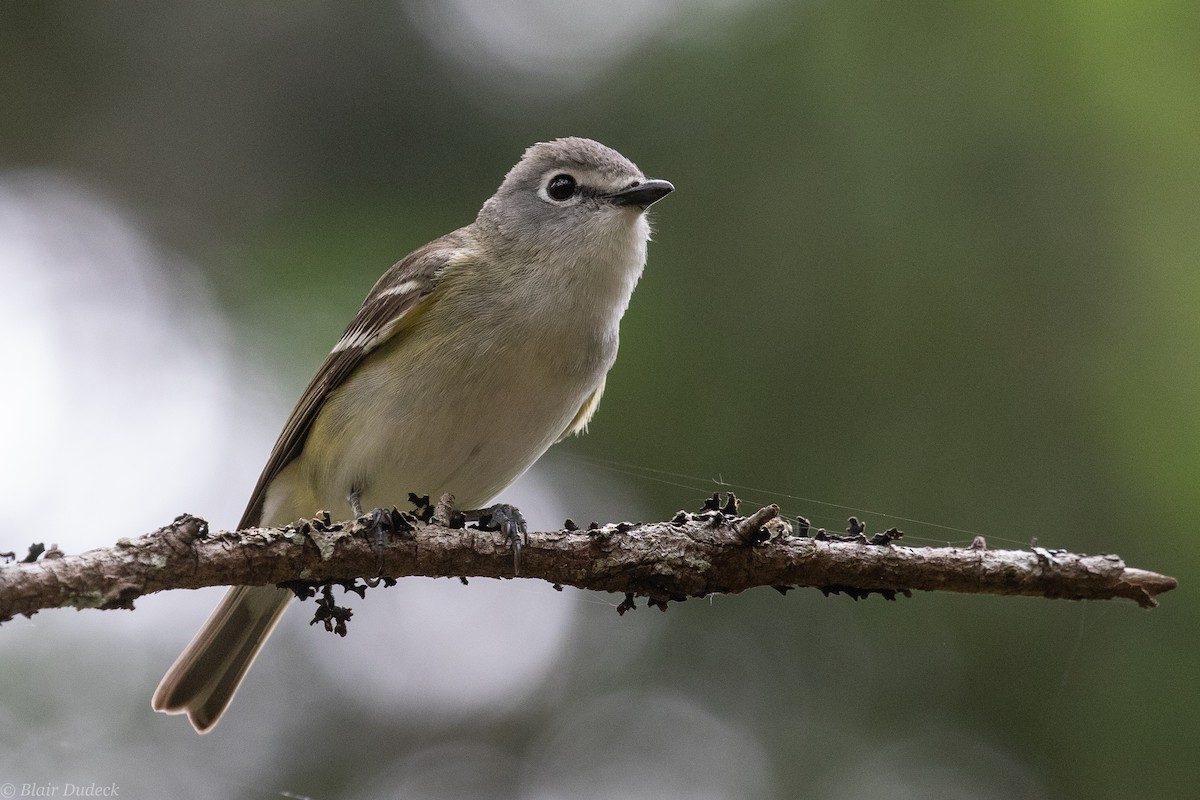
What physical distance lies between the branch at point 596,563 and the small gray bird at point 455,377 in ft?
3.47

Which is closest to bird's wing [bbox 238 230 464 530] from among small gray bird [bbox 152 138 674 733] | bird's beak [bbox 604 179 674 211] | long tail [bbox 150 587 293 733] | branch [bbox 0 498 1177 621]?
small gray bird [bbox 152 138 674 733]

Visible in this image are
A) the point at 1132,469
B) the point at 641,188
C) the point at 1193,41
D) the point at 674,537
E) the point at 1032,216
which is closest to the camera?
the point at 674,537

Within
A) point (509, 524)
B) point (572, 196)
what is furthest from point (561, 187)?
point (509, 524)

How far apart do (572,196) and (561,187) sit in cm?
9

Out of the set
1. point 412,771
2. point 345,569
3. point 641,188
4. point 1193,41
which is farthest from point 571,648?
point 1193,41

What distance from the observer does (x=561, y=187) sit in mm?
4586

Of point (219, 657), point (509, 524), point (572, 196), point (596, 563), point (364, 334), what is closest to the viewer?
point (596, 563)

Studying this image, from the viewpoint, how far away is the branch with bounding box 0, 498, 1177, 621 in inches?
87.4

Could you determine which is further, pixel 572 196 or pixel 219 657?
pixel 572 196

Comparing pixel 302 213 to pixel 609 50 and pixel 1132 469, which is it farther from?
pixel 1132 469

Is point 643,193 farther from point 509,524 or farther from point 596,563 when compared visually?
point 596,563

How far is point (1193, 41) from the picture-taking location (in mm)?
3502

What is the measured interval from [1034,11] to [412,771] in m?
4.33

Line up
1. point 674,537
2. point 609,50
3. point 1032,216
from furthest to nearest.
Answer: point 609,50 < point 1032,216 < point 674,537
